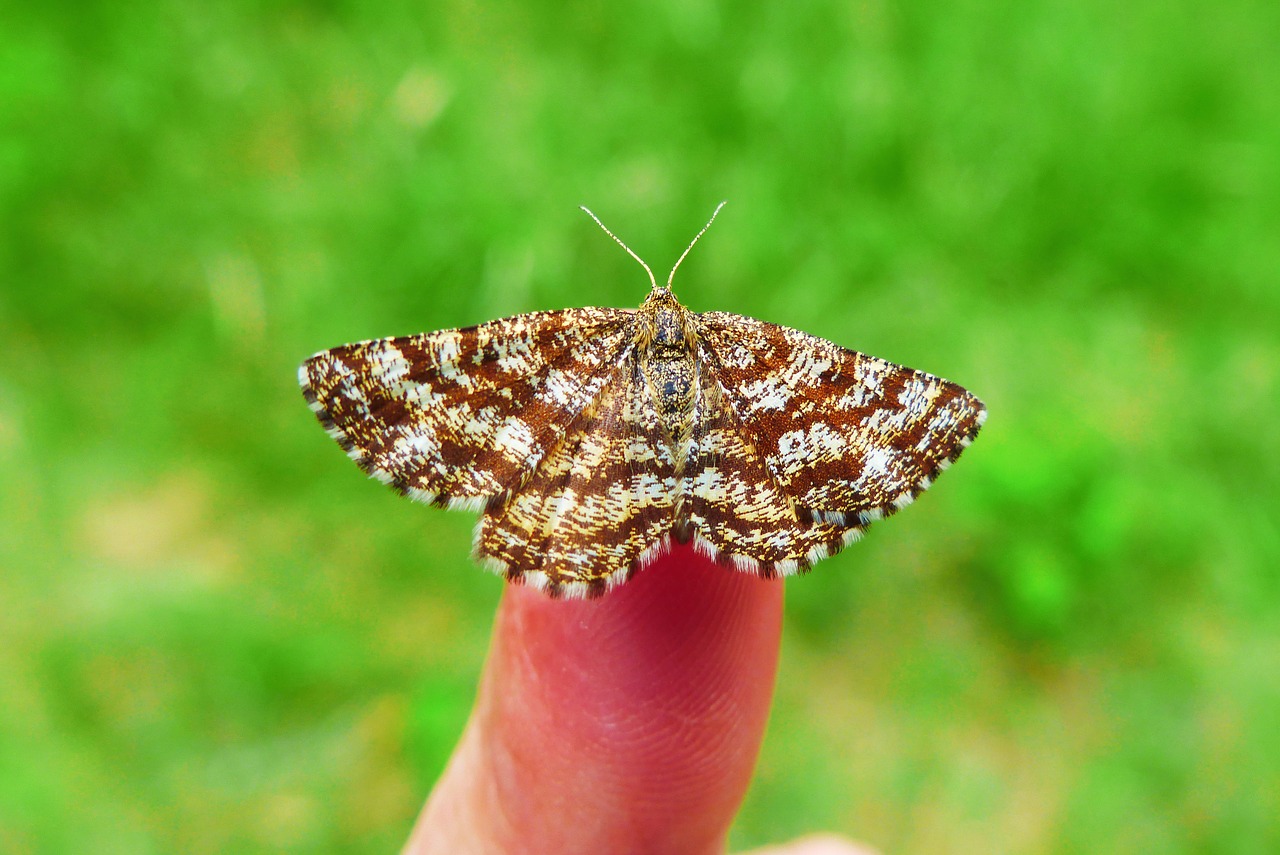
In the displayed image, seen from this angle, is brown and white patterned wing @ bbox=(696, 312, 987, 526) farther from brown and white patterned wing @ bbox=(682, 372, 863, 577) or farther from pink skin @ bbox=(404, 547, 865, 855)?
pink skin @ bbox=(404, 547, 865, 855)

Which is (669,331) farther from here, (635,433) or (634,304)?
(634,304)

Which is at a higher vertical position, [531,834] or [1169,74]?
[1169,74]

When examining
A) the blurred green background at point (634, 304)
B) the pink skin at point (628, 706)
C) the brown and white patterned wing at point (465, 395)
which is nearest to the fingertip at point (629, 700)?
the pink skin at point (628, 706)

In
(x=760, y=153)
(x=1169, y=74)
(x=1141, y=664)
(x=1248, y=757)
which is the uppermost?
(x=1169, y=74)

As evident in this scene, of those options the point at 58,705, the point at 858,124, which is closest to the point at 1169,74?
the point at 858,124

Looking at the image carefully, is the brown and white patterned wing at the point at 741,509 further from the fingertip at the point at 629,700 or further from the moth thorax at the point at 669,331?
the fingertip at the point at 629,700

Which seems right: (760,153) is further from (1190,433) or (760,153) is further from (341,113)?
(1190,433)

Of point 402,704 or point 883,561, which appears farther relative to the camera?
point 883,561

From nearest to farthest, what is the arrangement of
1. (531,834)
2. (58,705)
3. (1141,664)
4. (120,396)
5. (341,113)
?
(531,834) < (58,705) < (1141,664) < (120,396) < (341,113)
